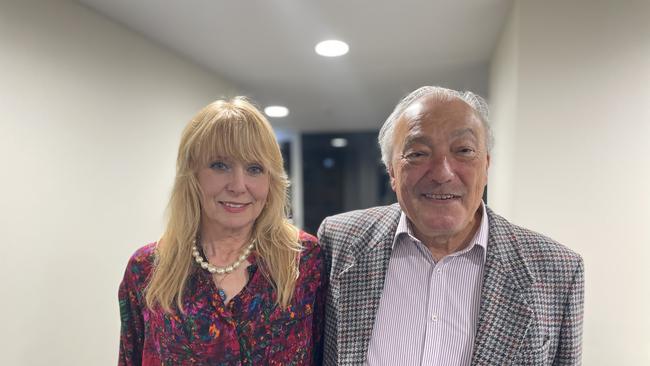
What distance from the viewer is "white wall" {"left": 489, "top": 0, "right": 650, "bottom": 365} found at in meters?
1.49

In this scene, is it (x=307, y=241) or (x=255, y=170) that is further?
(x=307, y=241)

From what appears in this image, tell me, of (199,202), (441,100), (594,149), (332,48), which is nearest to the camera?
(441,100)

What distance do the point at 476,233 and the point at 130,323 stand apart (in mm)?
996

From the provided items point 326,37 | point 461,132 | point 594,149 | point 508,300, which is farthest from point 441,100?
point 326,37

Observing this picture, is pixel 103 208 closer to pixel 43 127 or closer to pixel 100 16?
pixel 43 127

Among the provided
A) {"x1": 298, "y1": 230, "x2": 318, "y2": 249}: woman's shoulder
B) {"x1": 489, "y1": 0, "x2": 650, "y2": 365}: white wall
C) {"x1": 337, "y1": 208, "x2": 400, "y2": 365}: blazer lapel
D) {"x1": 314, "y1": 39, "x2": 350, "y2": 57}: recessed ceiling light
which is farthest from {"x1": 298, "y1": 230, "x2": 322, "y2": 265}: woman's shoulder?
{"x1": 314, "y1": 39, "x2": 350, "y2": 57}: recessed ceiling light

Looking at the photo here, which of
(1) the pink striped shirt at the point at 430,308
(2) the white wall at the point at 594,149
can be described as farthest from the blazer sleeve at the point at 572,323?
(2) the white wall at the point at 594,149

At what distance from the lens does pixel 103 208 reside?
5.76 feet

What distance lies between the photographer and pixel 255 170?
41.4 inches

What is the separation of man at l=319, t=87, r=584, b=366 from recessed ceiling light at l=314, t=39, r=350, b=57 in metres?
1.22

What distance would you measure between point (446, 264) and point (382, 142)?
1.28ft

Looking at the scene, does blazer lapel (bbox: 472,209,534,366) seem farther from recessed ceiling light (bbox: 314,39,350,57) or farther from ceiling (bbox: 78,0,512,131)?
recessed ceiling light (bbox: 314,39,350,57)

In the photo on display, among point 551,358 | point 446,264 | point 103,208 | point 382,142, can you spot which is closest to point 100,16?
point 103,208

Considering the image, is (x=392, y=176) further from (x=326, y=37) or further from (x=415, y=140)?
(x=326, y=37)
